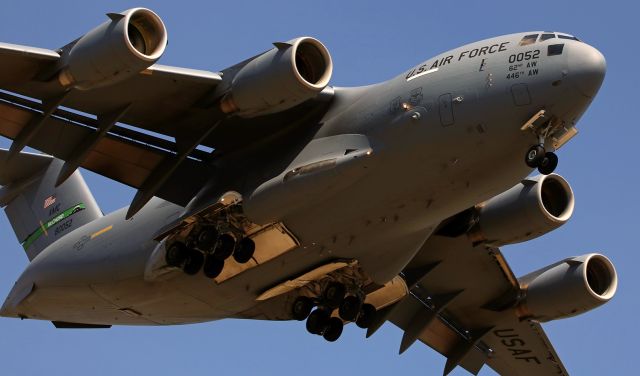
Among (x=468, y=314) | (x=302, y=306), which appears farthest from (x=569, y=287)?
(x=302, y=306)

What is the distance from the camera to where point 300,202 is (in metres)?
14.8

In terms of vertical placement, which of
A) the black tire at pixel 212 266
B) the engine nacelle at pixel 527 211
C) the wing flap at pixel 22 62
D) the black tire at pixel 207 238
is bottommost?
the engine nacelle at pixel 527 211

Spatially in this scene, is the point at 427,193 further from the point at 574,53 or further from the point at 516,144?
the point at 574,53

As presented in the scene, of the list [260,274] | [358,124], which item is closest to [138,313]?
[260,274]

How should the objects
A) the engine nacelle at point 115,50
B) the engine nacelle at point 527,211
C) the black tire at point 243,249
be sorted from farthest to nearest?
1. the engine nacelle at point 527,211
2. the black tire at point 243,249
3. the engine nacelle at point 115,50

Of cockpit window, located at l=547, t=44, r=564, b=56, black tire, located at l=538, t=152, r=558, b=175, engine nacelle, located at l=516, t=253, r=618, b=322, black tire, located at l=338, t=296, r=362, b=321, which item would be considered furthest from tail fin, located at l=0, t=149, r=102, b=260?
cockpit window, located at l=547, t=44, r=564, b=56

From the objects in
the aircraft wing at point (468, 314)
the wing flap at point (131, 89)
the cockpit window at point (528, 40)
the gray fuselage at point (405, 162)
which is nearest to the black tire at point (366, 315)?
the aircraft wing at point (468, 314)

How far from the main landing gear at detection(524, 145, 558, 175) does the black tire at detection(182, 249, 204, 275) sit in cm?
430

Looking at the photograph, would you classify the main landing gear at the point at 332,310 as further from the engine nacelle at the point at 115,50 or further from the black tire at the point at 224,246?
the engine nacelle at the point at 115,50

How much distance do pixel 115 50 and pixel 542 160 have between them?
4625 millimetres

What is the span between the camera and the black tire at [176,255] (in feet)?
51.9

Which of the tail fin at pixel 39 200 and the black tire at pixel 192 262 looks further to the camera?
the tail fin at pixel 39 200

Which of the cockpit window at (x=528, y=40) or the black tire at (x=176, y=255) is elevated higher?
the cockpit window at (x=528, y=40)

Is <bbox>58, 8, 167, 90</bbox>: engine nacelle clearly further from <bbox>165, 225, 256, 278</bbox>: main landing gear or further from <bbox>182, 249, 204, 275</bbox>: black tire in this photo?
<bbox>182, 249, 204, 275</bbox>: black tire
